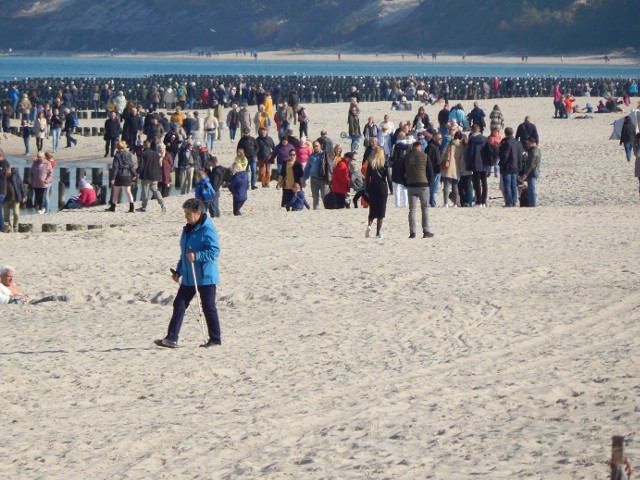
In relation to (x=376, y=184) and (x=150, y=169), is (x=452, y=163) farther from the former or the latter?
(x=150, y=169)

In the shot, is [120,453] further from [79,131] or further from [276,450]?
[79,131]

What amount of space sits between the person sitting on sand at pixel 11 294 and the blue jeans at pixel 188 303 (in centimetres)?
341

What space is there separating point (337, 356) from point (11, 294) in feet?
15.4

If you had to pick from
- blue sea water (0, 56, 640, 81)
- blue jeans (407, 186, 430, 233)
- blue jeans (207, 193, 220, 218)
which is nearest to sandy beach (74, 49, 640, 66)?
blue sea water (0, 56, 640, 81)

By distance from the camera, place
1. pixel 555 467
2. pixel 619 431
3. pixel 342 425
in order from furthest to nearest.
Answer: pixel 342 425
pixel 619 431
pixel 555 467

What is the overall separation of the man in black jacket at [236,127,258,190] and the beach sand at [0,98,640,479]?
551 centimetres

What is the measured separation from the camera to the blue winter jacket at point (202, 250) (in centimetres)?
1047

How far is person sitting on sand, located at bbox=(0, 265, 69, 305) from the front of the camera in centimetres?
1390

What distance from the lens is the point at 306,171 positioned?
69.5 feet

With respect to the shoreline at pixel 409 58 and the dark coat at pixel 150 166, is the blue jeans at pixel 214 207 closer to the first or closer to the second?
the dark coat at pixel 150 166

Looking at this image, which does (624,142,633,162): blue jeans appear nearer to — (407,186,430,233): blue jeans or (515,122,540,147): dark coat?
(515,122,540,147): dark coat

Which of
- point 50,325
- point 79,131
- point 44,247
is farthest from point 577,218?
point 79,131

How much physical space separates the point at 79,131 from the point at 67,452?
1465 inches

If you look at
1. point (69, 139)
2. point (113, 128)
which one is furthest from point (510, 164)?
point (69, 139)
